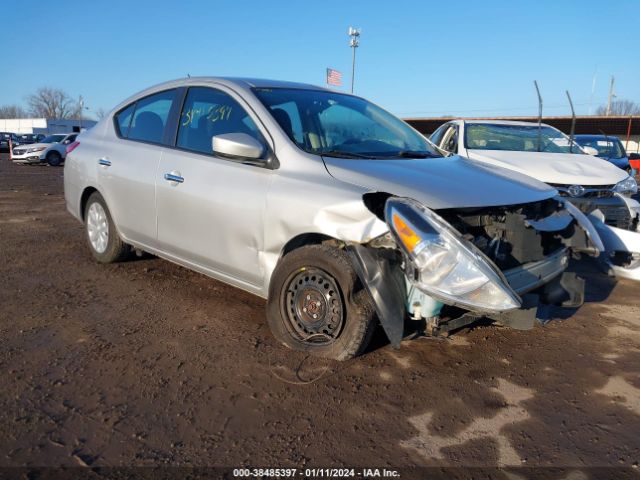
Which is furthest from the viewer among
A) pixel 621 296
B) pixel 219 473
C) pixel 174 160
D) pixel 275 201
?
pixel 621 296

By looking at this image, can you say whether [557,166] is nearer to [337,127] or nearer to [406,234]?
[337,127]

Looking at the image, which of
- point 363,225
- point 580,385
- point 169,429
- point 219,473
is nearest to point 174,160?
point 363,225

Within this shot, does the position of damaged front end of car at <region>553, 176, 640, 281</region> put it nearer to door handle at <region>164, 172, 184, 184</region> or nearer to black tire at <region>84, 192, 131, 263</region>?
door handle at <region>164, 172, 184, 184</region>

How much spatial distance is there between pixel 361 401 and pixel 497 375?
0.94 m

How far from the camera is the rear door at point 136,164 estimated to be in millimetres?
4422

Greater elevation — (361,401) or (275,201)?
(275,201)

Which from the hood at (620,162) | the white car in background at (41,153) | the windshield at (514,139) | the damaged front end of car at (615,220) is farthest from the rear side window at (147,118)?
the white car in background at (41,153)

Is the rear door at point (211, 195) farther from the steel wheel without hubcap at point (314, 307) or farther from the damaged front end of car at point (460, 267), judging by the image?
the damaged front end of car at point (460, 267)

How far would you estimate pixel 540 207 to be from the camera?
148 inches

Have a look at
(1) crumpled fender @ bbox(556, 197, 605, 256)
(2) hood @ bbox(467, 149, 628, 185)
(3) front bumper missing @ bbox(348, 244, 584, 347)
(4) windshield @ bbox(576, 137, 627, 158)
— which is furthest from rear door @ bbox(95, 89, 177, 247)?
(4) windshield @ bbox(576, 137, 627, 158)

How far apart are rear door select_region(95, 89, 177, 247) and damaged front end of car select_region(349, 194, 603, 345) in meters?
2.09

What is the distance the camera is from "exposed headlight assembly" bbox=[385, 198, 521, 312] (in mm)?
2783

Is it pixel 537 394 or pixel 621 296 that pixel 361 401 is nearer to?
pixel 537 394

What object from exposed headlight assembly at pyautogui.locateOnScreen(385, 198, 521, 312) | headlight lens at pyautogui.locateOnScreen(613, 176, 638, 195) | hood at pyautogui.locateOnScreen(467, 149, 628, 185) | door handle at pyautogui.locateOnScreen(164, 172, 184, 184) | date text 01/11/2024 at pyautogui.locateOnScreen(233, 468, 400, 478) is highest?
hood at pyautogui.locateOnScreen(467, 149, 628, 185)
